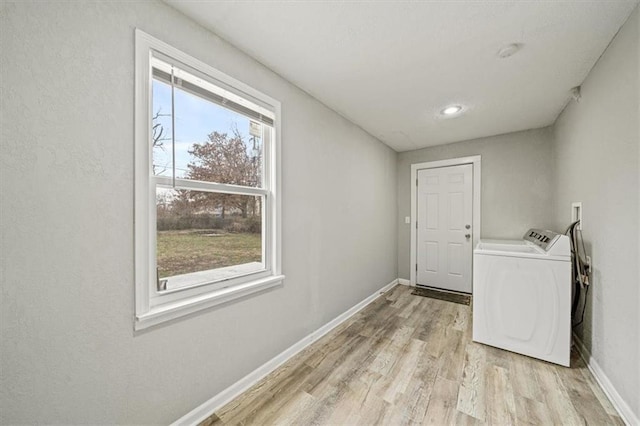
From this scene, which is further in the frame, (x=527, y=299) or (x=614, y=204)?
(x=527, y=299)

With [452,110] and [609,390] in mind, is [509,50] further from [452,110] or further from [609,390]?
[609,390]

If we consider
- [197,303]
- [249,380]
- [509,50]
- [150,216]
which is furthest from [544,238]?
[150,216]

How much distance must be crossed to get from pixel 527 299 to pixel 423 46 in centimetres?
224

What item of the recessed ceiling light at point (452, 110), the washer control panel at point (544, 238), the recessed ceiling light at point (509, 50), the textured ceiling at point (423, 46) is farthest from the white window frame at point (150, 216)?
the washer control panel at point (544, 238)

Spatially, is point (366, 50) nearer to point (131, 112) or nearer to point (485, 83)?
point (485, 83)

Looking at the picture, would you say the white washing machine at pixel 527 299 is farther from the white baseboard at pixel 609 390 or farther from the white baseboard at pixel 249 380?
the white baseboard at pixel 249 380

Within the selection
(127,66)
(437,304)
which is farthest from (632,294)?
(127,66)

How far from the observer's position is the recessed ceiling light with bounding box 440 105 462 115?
264 cm

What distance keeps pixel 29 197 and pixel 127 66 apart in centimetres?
72

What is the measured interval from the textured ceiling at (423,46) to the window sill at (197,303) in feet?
5.38

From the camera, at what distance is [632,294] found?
4.74 ft

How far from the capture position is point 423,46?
5.54ft

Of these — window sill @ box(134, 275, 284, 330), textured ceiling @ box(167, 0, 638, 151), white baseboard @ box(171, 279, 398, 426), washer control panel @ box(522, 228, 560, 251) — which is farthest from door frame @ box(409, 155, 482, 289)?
window sill @ box(134, 275, 284, 330)

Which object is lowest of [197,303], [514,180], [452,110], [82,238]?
[197,303]
